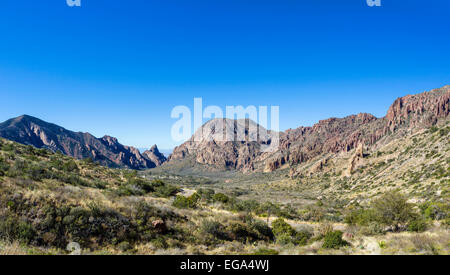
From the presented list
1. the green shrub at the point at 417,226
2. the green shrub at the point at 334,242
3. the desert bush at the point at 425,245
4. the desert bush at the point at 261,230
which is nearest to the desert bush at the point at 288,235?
the desert bush at the point at 261,230

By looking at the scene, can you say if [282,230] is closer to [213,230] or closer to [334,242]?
[334,242]

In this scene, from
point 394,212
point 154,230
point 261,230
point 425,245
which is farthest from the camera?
point 261,230

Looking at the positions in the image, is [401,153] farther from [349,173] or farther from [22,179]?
[22,179]

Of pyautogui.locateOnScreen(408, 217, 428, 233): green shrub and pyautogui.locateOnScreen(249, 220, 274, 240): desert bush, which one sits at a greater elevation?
pyautogui.locateOnScreen(408, 217, 428, 233): green shrub

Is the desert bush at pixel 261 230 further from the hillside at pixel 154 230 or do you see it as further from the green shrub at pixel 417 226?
the green shrub at pixel 417 226

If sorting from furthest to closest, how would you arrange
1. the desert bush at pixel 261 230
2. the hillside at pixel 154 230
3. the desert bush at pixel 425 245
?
1. the desert bush at pixel 261 230
2. the hillside at pixel 154 230
3. the desert bush at pixel 425 245

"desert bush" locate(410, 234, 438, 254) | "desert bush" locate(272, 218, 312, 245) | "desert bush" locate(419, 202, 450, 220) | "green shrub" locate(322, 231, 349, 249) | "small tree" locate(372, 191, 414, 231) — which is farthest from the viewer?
"desert bush" locate(419, 202, 450, 220)

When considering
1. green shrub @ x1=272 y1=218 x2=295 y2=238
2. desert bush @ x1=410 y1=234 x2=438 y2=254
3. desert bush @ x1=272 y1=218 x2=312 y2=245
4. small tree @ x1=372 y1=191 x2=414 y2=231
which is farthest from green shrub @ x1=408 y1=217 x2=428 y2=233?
green shrub @ x1=272 y1=218 x2=295 y2=238

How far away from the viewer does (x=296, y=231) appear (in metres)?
18.1

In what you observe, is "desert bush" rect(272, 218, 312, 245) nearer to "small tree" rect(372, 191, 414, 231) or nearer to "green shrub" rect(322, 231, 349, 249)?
"green shrub" rect(322, 231, 349, 249)

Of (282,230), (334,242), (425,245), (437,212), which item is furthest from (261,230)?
(437,212)
